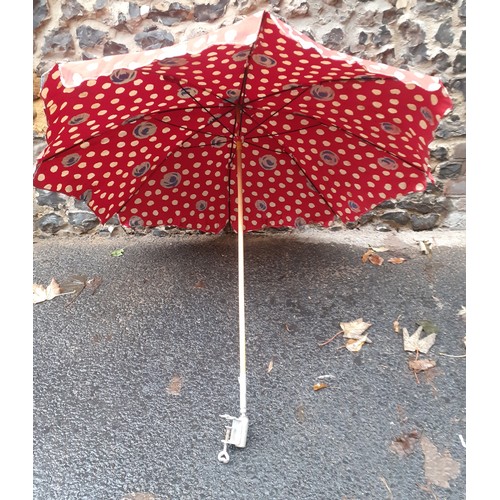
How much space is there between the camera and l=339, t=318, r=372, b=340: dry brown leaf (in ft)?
5.54

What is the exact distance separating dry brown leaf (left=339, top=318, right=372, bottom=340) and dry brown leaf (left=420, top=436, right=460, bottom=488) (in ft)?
1.59

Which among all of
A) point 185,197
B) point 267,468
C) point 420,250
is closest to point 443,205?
point 420,250

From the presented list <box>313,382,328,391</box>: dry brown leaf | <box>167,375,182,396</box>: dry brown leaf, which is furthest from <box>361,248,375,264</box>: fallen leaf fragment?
<box>167,375,182,396</box>: dry brown leaf

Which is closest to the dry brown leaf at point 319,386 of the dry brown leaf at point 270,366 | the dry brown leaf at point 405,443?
the dry brown leaf at point 270,366

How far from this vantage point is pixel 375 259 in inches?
84.0

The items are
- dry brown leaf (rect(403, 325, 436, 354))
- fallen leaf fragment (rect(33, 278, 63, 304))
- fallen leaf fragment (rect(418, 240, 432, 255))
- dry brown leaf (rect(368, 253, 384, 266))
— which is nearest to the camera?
dry brown leaf (rect(403, 325, 436, 354))

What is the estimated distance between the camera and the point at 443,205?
2352 millimetres

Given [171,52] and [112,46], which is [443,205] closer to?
[171,52]

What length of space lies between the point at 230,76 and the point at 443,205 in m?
1.62

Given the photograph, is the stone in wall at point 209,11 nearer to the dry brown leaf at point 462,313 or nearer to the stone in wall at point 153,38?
the stone in wall at point 153,38

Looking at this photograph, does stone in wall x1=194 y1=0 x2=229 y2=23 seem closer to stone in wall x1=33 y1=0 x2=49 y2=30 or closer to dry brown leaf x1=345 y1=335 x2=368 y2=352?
stone in wall x1=33 y1=0 x2=49 y2=30

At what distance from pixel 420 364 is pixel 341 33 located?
171 centimetres

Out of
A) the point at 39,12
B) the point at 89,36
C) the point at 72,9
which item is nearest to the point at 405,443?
the point at 89,36

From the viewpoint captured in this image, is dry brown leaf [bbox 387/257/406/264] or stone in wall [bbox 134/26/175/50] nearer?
dry brown leaf [bbox 387/257/406/264]
